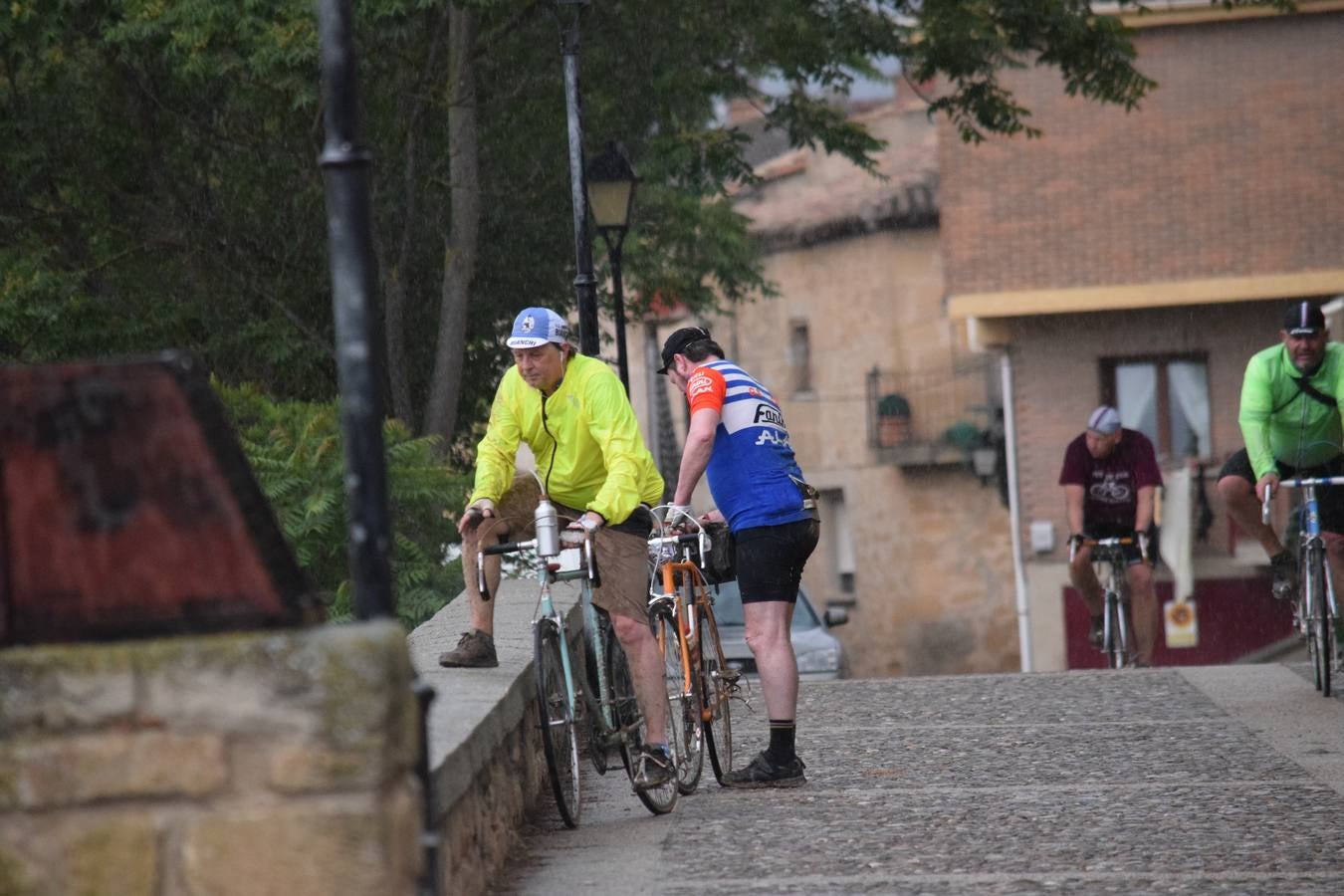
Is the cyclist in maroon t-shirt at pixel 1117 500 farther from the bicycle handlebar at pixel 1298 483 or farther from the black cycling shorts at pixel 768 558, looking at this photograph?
the black cycling shorts at pixel 768 558

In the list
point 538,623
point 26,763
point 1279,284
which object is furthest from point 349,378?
point 1279,284

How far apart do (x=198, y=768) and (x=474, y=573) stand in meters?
3.79

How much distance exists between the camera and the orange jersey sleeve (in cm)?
845

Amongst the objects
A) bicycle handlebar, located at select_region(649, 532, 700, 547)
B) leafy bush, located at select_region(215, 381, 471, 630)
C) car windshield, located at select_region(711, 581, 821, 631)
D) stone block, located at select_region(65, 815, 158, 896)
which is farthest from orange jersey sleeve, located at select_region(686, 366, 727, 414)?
car windshield, located at select_region(711, 581, 821, 631)

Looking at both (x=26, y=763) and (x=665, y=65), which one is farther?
(x=665, y=65)

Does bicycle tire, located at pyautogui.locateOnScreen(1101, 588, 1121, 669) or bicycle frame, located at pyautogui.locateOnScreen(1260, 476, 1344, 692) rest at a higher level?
bicycle frame, located at pyautogui.locateOnScreen(1260, 476, 1344, 692)

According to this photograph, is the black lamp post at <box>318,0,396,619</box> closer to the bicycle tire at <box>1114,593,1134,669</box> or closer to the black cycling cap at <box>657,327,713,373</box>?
the black cycling cap at <box>657,327,713,373</box>

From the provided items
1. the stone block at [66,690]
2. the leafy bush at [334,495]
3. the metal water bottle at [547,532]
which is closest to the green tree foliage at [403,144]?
the leafy bush at [334,495]

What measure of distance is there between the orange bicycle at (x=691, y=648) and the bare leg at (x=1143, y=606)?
20.4 ft

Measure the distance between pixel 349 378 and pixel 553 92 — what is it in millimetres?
15643

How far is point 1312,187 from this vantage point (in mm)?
29141

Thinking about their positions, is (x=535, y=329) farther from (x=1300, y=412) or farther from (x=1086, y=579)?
(x=1086, y=579)

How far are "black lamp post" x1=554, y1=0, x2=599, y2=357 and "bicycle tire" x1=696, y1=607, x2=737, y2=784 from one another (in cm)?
521

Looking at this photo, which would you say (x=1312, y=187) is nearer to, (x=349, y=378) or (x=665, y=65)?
(x=665, y=65)
